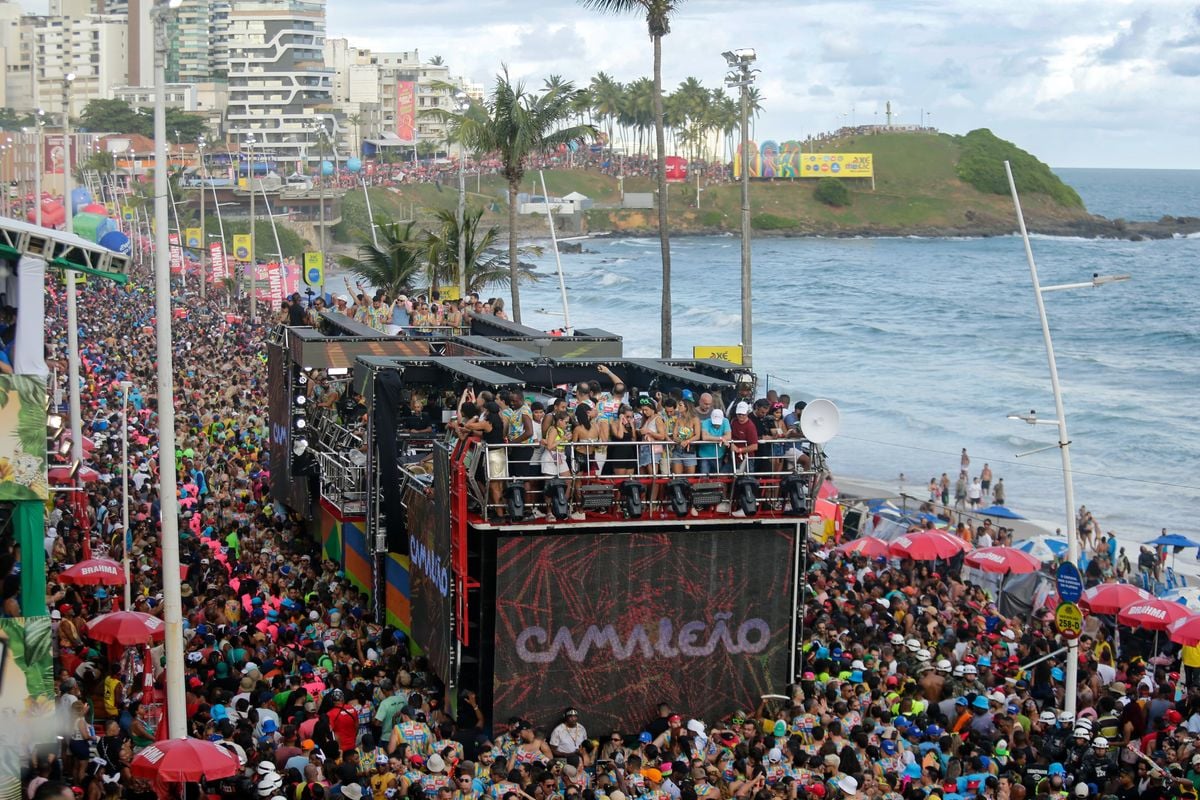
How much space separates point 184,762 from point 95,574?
24.1 feet

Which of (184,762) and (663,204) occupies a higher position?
(663,204)

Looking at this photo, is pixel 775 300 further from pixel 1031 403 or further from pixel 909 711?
pixel 909 711

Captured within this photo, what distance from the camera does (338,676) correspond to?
18062 mm

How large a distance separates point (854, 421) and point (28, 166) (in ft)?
253

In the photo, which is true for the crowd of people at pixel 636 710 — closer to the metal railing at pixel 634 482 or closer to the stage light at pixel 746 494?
the metal railing at pixel 634 482

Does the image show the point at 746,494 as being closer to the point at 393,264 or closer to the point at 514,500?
the point at 514,500

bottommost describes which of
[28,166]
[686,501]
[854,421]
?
[854,421]

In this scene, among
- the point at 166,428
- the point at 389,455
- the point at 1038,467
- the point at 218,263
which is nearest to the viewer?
the point at 166,428

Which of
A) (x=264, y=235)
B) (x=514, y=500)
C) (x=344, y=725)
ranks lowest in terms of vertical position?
(x=344, y=725)

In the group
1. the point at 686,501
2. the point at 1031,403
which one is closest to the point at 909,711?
the point at 686,501

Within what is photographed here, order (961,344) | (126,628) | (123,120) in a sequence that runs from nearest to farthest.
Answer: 1. (126,628)
2. (961,344)
3. (123,120)

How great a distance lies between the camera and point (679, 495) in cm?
1759

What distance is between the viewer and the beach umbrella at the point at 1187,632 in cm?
1991

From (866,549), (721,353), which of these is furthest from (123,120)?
(866,549)
